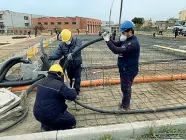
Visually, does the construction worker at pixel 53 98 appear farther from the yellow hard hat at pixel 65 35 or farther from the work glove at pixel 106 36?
the yellow hard hat at pixel 65 35

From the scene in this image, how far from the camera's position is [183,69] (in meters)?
6.91

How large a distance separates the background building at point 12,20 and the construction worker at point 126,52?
74431 millimetres

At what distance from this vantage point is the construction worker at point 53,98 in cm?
279

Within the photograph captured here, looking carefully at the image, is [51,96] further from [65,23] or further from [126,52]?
[65,23]

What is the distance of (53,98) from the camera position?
2830 mm

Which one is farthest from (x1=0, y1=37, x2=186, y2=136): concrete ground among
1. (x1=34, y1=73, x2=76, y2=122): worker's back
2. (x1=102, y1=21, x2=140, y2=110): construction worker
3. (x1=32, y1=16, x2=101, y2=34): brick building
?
(x1=32, y1=16, x2=101, y2=34): brick building

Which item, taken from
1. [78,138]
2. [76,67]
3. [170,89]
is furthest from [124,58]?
[170,89]

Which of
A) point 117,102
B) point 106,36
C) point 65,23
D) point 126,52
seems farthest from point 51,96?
point 65,23

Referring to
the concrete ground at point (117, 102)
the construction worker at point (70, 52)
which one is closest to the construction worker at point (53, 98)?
the concrete ground at point (117, 102)

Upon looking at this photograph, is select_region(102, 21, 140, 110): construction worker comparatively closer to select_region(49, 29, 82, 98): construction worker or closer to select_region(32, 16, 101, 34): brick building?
select_region(49, 29, 82, 98): construction worker

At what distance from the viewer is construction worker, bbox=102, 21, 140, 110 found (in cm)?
329

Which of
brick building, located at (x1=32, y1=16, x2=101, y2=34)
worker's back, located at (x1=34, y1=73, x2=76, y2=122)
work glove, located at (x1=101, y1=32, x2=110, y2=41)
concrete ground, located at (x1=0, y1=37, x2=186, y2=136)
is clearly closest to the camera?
worker's back, located at (x1=34, y1=73, x2=76, y2=122)

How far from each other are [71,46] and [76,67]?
0.50 meters

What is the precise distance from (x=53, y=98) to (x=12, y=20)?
8163 centimetres
